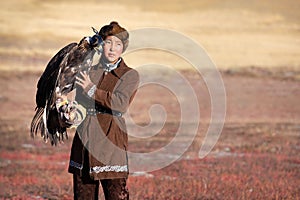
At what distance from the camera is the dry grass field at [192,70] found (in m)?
12.8

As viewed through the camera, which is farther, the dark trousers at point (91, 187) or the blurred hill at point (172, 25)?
the blurred hill at point (172, 25)

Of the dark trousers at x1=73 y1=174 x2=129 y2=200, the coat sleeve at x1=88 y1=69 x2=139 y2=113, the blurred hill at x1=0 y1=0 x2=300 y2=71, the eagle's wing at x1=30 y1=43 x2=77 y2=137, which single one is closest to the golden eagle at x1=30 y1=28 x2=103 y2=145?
the eagle's wing at x1=30 y1=43 x2=77 y2=137

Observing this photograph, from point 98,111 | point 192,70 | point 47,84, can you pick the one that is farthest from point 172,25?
point 98,111

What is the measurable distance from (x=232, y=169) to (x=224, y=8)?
671 cm

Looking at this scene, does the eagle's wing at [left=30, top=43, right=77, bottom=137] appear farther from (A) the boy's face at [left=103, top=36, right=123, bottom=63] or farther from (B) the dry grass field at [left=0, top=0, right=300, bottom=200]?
(B) the dry grass field at [left=0, top=0, right=300, bottom=200]

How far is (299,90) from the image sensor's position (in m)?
14.9

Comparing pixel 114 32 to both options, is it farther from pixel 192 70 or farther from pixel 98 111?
pixel 192 70

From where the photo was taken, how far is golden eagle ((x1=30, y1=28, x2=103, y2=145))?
4547mm

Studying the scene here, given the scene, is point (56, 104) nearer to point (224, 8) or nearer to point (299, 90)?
point (299, 90)

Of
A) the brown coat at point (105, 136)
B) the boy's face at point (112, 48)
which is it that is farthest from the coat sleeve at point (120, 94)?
the boy's face at point (112, 48)

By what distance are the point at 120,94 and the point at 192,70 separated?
10.8 metres

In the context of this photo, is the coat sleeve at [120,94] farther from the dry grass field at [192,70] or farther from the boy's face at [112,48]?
the dry grass field at [192,70]

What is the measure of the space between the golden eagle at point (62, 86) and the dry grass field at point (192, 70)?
637 centimetres

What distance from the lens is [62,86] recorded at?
461 cm
